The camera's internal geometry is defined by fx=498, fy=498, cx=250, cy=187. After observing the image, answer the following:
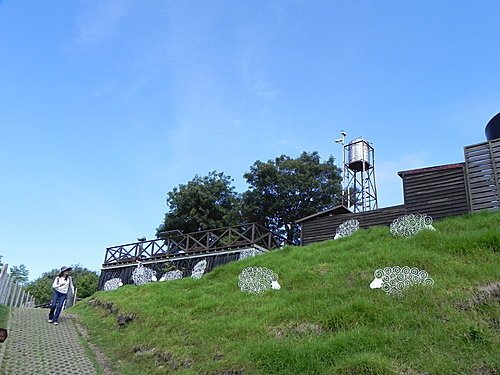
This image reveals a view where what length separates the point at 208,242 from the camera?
20.4 metres

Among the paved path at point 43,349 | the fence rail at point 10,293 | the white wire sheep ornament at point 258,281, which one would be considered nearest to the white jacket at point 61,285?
the paved path at point 43,349

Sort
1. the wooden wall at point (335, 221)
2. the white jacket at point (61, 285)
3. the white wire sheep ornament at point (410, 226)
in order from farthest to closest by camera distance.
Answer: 1. the wooden wall at point (335, 221)
2. the white wire sheep ornament at point (410, 226)
3. the white jacket at point (61, 285)

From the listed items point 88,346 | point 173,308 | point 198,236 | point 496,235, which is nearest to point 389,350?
point 496,235

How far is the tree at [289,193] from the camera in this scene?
91.4 feet

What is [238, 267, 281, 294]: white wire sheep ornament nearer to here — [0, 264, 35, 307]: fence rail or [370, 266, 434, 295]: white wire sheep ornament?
[370, 266, 434, 295]: white wire sheep ornament

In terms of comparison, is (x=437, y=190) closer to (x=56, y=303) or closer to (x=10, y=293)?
(x=56, y=303)

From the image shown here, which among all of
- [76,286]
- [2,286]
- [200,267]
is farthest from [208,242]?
[76,286]

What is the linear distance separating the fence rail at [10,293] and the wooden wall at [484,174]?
45.4 feet

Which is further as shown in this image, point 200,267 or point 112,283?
point 112,283

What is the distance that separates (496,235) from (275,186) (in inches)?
715

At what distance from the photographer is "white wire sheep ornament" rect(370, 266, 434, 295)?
9023 millimetres

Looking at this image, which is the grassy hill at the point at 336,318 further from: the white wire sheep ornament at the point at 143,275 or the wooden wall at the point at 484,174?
the white wire sheep ornament at the point at 143,275

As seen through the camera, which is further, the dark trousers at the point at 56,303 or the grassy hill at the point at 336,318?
the dark trousers at the point at 56,303

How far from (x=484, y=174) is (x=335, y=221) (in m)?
5.34
